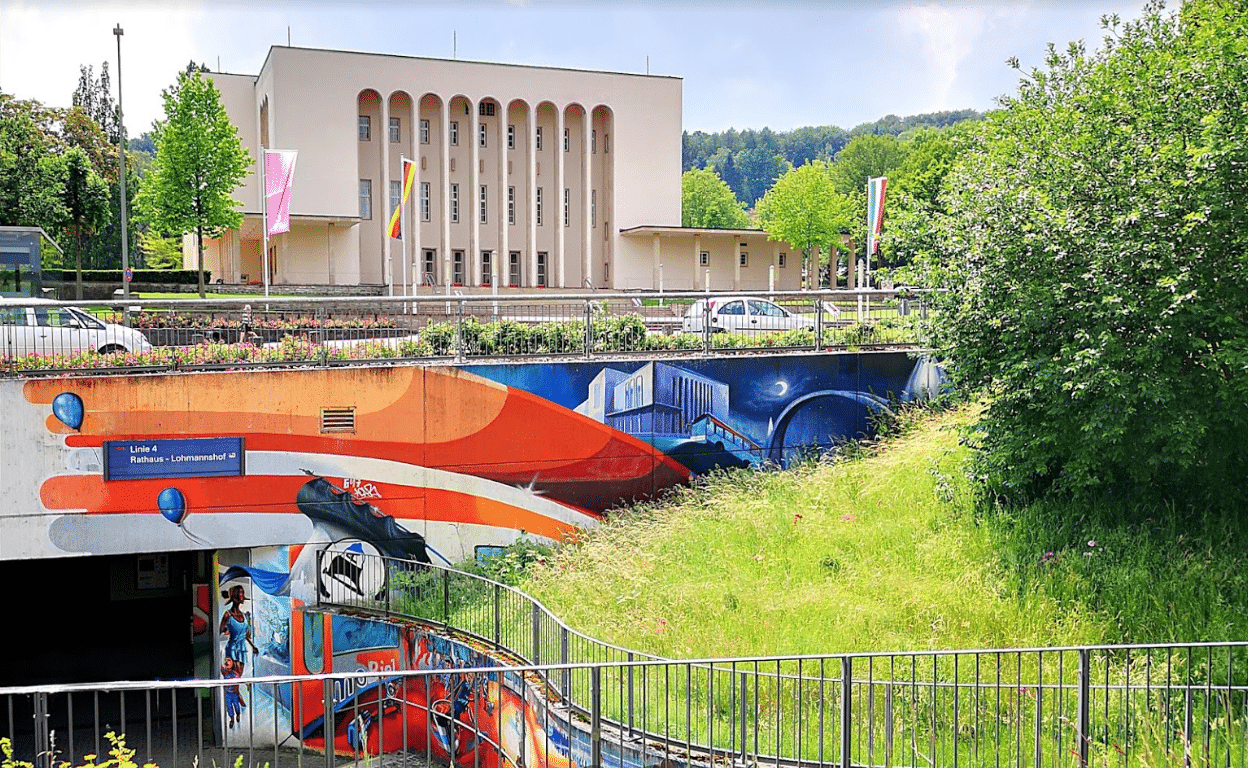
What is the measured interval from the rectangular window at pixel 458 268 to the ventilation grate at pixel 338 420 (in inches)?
1436

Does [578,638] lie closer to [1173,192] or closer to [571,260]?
[1173,192]

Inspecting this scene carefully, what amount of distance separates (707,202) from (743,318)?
214 ft

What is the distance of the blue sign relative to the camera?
14594mm

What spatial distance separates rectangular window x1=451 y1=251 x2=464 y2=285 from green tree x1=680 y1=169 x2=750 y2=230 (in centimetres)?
3217

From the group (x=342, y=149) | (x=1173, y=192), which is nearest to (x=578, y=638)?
(x=1173, y=192)

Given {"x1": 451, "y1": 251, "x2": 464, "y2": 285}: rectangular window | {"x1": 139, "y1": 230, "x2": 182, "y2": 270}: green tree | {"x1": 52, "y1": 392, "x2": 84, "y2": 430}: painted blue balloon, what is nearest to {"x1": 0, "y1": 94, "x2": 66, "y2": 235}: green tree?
{"x1": 451, "y1": 251, "x2": 464, "y2": 285}: rectangular window

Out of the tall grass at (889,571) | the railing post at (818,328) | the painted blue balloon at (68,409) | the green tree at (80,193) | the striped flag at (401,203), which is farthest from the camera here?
the green tree at (80,193)

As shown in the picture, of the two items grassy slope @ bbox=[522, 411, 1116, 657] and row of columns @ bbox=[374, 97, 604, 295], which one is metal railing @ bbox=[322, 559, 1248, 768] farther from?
row of columns @ bbox=[374, 97, 604, 295]

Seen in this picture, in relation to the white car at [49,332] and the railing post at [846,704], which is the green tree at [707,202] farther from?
the railing post at [846,704]

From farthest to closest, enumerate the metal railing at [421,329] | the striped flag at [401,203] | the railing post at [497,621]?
the striped flag at [401,203]
the metal railing at [421,329]
the railing post at [497,621]

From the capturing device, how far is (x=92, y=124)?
6119 cm

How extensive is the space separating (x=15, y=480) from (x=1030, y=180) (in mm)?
13524

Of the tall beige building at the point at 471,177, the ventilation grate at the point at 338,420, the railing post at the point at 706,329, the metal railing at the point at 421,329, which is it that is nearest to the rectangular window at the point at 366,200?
the tall beige building at the point at 471,177

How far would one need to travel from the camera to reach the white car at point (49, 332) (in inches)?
571
